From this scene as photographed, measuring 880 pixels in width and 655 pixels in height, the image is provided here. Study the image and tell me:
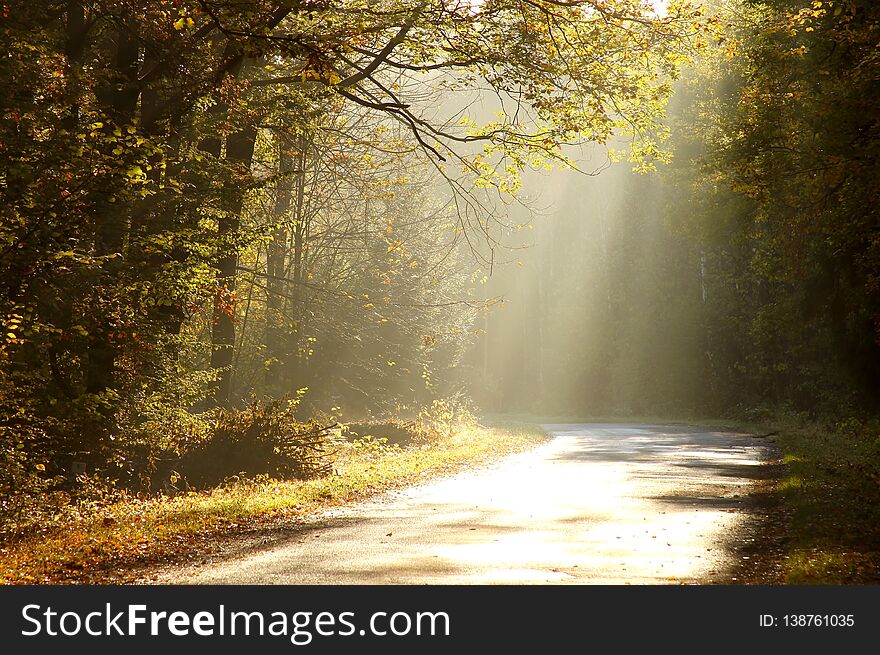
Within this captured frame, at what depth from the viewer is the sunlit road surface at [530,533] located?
9078mm

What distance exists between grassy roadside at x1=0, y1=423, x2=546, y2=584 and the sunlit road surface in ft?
2.88

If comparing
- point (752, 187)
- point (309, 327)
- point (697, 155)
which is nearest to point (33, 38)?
point (752, 187)

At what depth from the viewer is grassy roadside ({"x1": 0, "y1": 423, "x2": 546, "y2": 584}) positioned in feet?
32.2

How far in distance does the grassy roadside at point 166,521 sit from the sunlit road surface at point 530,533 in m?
0.88

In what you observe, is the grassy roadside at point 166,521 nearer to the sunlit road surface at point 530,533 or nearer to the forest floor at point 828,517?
the sunlit road surface at point 530,533

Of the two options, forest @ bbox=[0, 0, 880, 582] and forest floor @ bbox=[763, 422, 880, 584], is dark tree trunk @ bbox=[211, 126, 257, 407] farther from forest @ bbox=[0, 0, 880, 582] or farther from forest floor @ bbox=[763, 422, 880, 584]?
forest floor @ bbox=[763, 422, 880, 584]

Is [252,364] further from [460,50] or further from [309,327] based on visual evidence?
[460,50]

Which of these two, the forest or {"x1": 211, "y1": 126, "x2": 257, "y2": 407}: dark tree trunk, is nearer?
the forest

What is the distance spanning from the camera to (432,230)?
121 feet

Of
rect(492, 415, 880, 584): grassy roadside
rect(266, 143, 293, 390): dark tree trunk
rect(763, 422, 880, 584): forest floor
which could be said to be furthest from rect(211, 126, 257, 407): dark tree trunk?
rect(763, 422, 880, 584): forest floor

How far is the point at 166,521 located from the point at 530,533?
4.82 m

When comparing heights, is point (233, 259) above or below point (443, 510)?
above

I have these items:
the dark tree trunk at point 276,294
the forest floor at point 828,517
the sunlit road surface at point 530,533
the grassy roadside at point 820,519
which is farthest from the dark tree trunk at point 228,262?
the forest floor at point 828,517

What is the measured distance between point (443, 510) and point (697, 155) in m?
29.5
